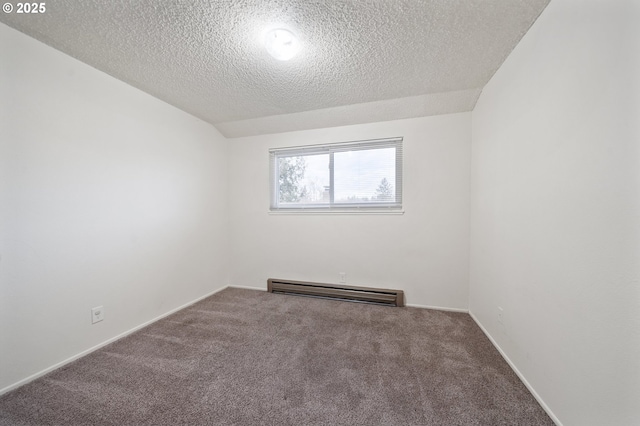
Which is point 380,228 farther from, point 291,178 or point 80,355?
point 80,355

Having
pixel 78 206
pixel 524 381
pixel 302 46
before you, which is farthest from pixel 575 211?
pixel 78 206

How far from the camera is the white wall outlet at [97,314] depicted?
186 centimetres

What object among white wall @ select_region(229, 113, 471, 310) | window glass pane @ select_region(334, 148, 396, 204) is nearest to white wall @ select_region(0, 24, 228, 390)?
white wall @ select_region(229, 113, 471, 310)

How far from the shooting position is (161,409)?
1.28 meters

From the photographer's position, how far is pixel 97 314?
189 cm

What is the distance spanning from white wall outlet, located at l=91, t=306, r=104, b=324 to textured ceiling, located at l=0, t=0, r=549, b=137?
2046 millimetres

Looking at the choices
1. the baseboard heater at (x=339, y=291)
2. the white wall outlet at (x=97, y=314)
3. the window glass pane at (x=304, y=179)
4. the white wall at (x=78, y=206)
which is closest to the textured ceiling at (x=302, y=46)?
the white wall at (x=78, y=206)

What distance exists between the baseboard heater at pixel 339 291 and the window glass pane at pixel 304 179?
115 centimetres

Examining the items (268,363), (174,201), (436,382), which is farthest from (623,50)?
(174,201)

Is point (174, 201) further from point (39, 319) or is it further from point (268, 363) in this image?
point (268, 363)

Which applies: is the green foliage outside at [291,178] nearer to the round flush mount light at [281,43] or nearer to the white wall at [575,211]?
the round flush mount light at [281,43]

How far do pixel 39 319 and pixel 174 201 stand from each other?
4.63 ft

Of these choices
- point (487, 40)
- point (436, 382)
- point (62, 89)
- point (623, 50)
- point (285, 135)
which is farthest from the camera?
point (285, 135)

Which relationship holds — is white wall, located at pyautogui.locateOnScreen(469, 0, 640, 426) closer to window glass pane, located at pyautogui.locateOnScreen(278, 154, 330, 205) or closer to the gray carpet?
the gray carpet
